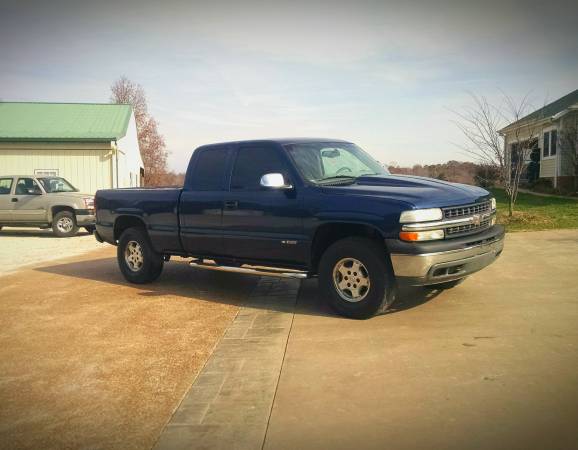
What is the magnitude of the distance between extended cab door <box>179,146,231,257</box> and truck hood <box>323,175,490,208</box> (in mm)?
1713

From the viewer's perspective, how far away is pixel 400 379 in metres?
3.97

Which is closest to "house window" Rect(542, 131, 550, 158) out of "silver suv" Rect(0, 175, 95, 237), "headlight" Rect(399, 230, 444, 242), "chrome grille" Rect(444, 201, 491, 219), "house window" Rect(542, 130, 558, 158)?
"house window" Rect(542, 130, 558, 158)

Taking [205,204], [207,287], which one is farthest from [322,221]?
[207,287]

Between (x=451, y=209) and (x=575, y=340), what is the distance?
1634 millimetres

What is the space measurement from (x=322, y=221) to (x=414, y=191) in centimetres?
102

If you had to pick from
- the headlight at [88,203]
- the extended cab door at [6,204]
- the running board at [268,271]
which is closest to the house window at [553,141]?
the headlight at [88,203]

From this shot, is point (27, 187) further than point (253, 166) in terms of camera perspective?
Yes

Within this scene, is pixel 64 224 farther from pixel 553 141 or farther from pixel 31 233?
pixel 553 141

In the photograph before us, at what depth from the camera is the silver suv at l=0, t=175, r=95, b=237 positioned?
15742 mm

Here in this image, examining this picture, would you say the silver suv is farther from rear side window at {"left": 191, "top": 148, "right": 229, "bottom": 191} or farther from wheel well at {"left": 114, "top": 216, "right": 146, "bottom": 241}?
rear side window at {"left": 191, "top": 148, "right": 229, "bottom": 191}

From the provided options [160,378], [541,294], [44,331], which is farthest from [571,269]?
[44,331]

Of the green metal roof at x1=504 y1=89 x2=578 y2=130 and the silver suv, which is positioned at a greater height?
the green metal roof at x1=504 y1=89 x2=578 y2=130

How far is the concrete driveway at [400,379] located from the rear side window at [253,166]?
64.8 inches

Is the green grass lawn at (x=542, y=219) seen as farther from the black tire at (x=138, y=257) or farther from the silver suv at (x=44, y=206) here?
the silver suv at (x=44, y=206)
